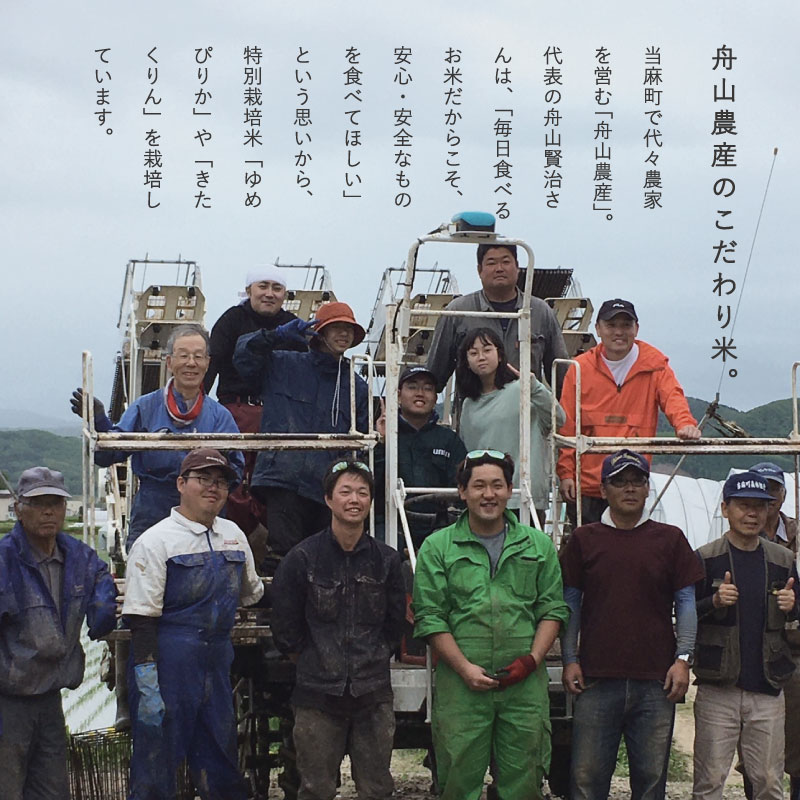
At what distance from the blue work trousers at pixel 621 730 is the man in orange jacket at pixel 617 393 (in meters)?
1.37

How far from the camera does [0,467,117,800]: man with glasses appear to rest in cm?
563

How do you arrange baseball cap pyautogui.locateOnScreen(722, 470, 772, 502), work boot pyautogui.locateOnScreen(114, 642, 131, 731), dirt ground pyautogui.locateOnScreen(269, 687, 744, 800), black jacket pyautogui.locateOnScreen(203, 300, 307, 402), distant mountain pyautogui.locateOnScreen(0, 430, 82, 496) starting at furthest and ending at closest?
distant mountain pyautogui.locateOnScreen(0, 430, 82, 496)
dirt ground pyautogui.locateOnScreen(269, 687, 744, 800)
black jacket pyautogui.locateOnScreen(203, 300, 307, 402)
work boot pyautogui.locateOnScreen(114, 642, 131, 731)
baseball cap pyautogui.locateOnScreen(722, 470, 772, 502)

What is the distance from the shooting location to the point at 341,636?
225 inches

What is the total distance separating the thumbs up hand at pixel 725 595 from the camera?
600 centimetres

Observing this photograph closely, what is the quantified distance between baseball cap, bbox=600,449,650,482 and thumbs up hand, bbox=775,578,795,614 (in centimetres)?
86

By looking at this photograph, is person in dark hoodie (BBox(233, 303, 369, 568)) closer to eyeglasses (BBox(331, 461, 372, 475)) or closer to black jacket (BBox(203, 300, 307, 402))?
black jacket (BBox(203, 300, 307, 402))

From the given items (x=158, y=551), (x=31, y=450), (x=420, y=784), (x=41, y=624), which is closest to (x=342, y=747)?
(x=158, y=551)

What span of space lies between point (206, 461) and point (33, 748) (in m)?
Answer: 1.49

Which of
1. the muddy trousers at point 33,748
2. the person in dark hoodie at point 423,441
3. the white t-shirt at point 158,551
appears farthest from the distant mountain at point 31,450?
the white t-shirt at point 158,551

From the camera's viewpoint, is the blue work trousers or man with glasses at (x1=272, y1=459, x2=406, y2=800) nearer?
man with glasses at (x1=272, y1=459, x2=406, y2=800)

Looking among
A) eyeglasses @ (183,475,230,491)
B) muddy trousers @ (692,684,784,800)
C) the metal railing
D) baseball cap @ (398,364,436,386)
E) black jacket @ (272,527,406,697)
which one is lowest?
muddy trousers @ (692,684,784,800)

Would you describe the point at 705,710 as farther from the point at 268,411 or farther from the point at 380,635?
the point at 268,411

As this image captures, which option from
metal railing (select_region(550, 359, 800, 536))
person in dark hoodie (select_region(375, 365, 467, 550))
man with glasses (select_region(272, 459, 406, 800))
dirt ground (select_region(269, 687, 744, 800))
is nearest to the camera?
man with glasses (select_region(272, 459, 406, 800))

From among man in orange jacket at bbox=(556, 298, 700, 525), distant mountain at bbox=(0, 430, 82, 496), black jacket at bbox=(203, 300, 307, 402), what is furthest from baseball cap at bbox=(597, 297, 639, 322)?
distant mountain at bbox=(0, 430, 82, 496)
